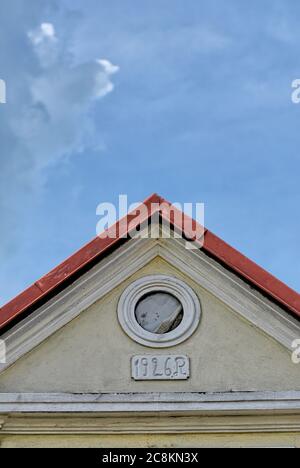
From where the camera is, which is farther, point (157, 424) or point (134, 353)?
point (134, 353)

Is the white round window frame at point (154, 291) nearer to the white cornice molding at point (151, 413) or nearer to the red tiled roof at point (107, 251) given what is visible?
the red tiled roof at point (107, 251)

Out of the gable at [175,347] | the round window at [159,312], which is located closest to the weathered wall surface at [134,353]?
the gable at [175,347]

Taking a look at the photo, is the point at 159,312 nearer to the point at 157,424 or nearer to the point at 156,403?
the point at 156,403

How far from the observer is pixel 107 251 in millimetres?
8297

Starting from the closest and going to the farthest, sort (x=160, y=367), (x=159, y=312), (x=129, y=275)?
(x=160, y=367)
(x=159, y=312)
(x=129, y=275)

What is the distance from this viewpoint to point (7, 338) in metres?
7.93

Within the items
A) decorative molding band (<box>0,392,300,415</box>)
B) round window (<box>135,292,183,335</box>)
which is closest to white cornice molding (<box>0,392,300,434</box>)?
decorative molding band (<box>0,392,300,415</box>)

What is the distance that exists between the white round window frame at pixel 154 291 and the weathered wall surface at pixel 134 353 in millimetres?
62

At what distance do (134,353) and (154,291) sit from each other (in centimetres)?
69

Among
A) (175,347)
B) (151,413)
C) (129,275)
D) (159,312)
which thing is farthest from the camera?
(129,275)

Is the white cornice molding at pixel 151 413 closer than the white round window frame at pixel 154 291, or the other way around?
the white cornice molding at pixel 151 413

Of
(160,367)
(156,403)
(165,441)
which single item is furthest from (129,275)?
(165,441)

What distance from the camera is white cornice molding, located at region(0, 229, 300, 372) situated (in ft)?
26.0

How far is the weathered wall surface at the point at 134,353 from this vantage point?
7.77 metres
